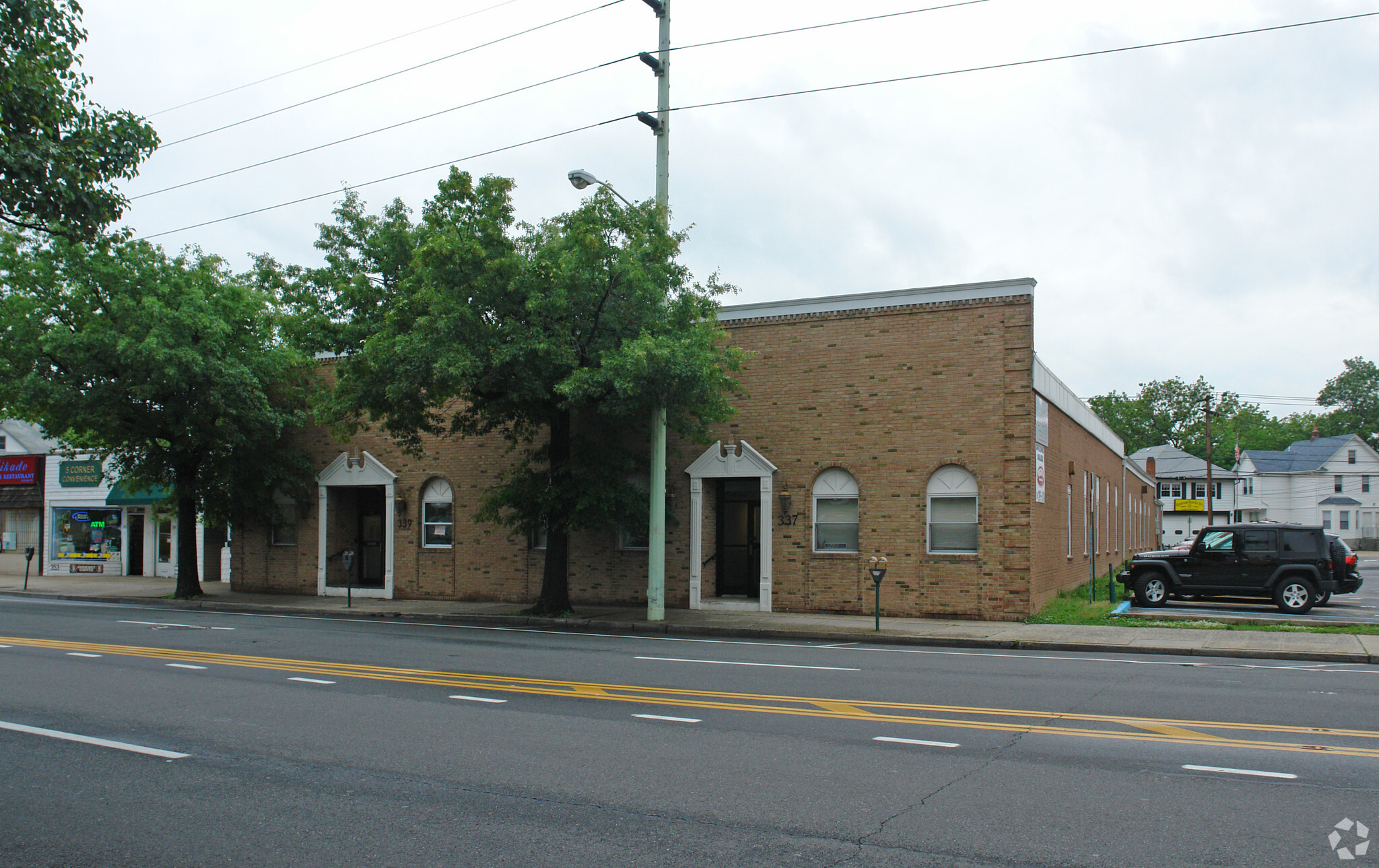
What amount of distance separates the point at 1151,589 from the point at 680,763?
1625 centimetres

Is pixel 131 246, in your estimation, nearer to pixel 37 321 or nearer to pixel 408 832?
pixel 37 321

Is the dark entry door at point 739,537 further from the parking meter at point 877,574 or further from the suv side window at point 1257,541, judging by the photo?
the suv side window at point 1257,541

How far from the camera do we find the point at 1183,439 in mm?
94688

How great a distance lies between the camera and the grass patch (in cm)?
1582

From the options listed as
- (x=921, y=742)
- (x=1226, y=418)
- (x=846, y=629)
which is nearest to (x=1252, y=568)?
(x=846, y=629)

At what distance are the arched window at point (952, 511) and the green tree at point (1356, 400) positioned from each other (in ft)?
336

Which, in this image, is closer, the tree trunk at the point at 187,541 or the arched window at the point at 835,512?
the arched window at the point at 835,512

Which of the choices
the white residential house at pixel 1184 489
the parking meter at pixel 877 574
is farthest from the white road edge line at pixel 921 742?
the white residential house at pixel 1184 489

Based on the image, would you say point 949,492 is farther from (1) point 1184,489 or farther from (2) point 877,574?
(1) point 1184,489

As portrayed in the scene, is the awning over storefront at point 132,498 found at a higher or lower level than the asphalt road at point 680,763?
higher

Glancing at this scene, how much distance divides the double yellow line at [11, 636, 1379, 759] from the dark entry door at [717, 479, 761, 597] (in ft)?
32.3

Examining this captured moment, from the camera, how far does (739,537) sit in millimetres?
21312

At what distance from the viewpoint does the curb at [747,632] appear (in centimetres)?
1378

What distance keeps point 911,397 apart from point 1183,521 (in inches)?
2430
